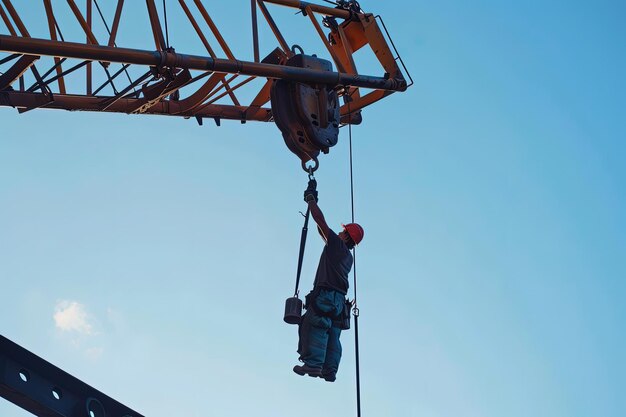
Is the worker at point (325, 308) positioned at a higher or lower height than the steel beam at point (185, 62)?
lower

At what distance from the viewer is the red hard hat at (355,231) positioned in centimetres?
1194

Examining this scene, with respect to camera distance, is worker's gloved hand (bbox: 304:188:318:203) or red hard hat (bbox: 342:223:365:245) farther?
red hard hat (bbox: 342:223:365:245)

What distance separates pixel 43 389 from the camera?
31.8ft

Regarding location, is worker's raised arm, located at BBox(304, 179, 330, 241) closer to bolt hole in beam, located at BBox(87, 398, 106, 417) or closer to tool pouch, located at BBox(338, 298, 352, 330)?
tool pouch, located at BBox(338, 298, 352, 330)

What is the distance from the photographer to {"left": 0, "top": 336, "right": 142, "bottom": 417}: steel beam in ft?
31.0

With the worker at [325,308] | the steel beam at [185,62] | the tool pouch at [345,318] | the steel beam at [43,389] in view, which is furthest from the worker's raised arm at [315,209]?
the steel beam at [43,389]

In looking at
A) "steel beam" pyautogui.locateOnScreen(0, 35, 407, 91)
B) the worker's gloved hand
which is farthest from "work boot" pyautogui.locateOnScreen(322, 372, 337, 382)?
"steel beam" pyautogui.locateOnScreen(0, 35, 407, 91)

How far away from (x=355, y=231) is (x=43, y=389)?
12.6 feet

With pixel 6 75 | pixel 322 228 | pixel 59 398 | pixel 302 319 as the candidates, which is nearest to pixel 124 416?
pixel 59 398

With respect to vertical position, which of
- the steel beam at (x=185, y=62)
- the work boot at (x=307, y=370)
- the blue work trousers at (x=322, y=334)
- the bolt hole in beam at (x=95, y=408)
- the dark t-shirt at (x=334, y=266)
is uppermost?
the steel beam at (x=185, y=62)

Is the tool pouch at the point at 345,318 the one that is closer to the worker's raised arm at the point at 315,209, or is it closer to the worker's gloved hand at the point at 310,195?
the worker's raised arm at the point at 315,209

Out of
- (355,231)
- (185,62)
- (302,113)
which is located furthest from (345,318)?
(185,62)

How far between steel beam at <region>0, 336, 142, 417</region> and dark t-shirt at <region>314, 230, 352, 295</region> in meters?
2.53

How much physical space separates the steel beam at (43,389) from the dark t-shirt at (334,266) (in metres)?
2.53
